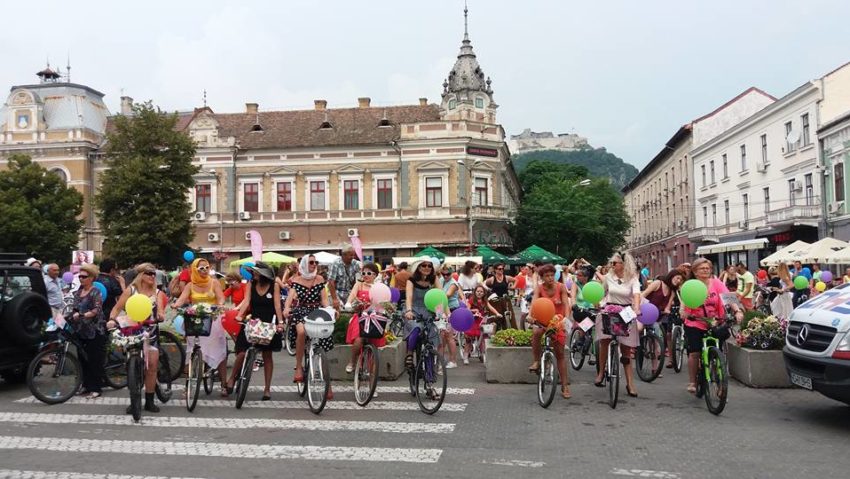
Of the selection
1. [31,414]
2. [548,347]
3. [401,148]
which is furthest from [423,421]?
[401,148]

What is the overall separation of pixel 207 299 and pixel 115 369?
8.59 ft

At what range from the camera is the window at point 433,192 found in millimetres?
48000

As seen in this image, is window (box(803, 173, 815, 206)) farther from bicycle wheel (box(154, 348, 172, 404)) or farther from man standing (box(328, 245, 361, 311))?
bicycle wheel (box(154, 348, 172, 404))

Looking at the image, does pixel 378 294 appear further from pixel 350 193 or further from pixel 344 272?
pixel 350 193

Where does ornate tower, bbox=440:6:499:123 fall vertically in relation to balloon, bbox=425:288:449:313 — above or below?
above

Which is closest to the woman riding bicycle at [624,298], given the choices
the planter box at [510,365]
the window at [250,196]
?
the planter box at [510,365]

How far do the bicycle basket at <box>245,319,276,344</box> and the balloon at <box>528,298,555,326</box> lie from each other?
11.2ft

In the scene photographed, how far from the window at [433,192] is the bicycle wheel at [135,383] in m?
39.9

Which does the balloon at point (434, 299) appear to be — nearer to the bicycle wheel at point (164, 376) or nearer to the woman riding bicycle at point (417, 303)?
the woman riding bicycle at point (417, 303)

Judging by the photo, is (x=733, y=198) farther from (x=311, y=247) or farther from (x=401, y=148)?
(x=311, y=247)

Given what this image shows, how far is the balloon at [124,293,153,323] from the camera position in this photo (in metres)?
8.27

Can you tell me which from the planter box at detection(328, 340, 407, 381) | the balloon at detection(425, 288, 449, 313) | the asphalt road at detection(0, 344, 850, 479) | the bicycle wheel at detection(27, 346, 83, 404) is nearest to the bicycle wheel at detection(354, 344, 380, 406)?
the asphalt road at detection(0, 344, 850, 479)

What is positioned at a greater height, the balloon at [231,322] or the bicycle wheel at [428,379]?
the balloon at [231,322]

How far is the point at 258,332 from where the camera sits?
8.87m
